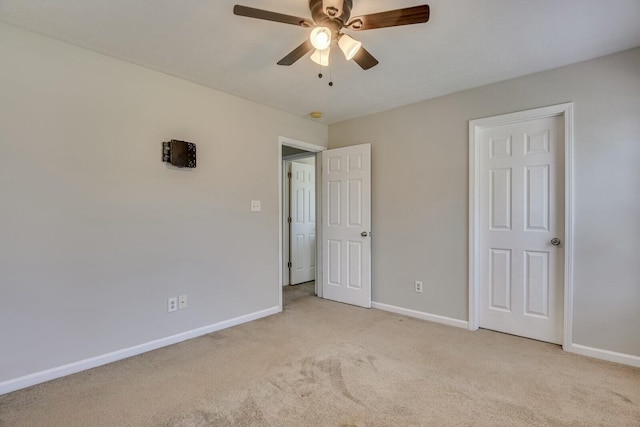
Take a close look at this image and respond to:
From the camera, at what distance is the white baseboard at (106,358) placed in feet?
6.89

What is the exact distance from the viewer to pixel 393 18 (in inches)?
65.7

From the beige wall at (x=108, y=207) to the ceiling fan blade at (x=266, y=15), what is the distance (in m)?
1.48

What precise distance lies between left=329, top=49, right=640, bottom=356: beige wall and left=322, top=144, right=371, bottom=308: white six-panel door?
4.9 inches

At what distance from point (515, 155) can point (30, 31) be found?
3.83 metres

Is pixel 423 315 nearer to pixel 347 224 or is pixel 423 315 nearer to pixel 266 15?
pixel 347 224

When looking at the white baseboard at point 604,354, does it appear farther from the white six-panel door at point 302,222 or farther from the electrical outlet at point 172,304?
the white six-panel door at point 302,222

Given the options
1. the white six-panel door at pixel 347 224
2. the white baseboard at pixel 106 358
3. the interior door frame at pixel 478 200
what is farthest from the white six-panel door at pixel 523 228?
the white baseboard at pixel 106 358

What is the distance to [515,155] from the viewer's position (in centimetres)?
294

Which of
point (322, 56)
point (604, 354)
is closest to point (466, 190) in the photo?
point (604, 354)

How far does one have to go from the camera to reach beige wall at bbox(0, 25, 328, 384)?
6.95ft

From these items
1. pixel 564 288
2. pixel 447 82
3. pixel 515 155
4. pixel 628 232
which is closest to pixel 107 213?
pixel 447 82

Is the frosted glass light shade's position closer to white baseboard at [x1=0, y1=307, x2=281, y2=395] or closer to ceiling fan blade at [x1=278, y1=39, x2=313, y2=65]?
ceiling fan blade at [x1=278, y1=39, x2=313, y2=65]

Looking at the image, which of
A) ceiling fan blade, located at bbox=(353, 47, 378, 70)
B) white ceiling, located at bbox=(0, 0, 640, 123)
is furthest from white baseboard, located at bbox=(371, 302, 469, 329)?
ceiling fan blade, located at bbox=(353, 47, 378, 70)

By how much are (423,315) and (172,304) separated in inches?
97.8
